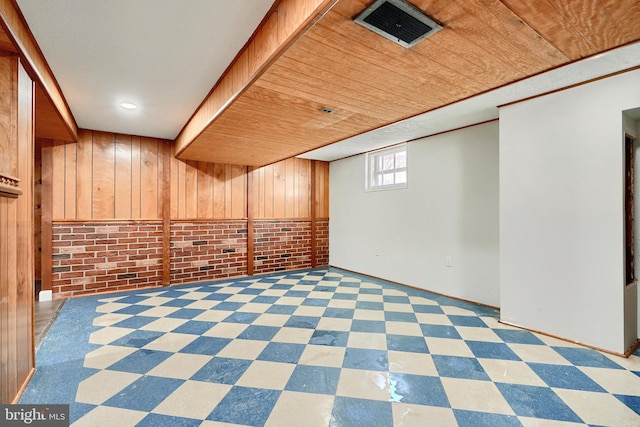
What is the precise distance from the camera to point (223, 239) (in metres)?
5.06

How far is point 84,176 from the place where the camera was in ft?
13.0

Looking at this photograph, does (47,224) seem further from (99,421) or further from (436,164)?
(436,164)

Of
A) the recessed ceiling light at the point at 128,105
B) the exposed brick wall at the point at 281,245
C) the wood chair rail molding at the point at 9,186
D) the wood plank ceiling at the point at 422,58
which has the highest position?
the recessed ceiling light at the point at 128,105

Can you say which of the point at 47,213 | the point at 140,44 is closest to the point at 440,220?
the point at 140,44

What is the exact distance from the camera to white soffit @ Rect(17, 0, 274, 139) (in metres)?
1.58

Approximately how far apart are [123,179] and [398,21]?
4437 millimetres

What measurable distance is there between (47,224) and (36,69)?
2.75m

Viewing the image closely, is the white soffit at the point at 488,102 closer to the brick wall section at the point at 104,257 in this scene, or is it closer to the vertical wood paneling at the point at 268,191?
the vertical wood paneling at the point at 268,191

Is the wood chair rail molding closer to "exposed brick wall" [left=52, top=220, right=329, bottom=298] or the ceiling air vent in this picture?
the ceiling air vent

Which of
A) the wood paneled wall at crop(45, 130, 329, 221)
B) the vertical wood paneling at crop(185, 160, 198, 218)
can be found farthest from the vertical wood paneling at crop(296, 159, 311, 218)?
the vertical wood paneling at crop(185, 160, 198, 218)

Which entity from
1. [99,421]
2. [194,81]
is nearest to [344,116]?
[194,81]

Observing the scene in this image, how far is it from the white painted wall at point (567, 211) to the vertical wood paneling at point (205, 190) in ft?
14.1

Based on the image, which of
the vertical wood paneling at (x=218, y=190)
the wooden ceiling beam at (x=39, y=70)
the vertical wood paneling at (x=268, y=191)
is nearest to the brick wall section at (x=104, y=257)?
the vertical wood paneling at (x=218, y=190)

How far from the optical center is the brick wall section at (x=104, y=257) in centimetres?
384
